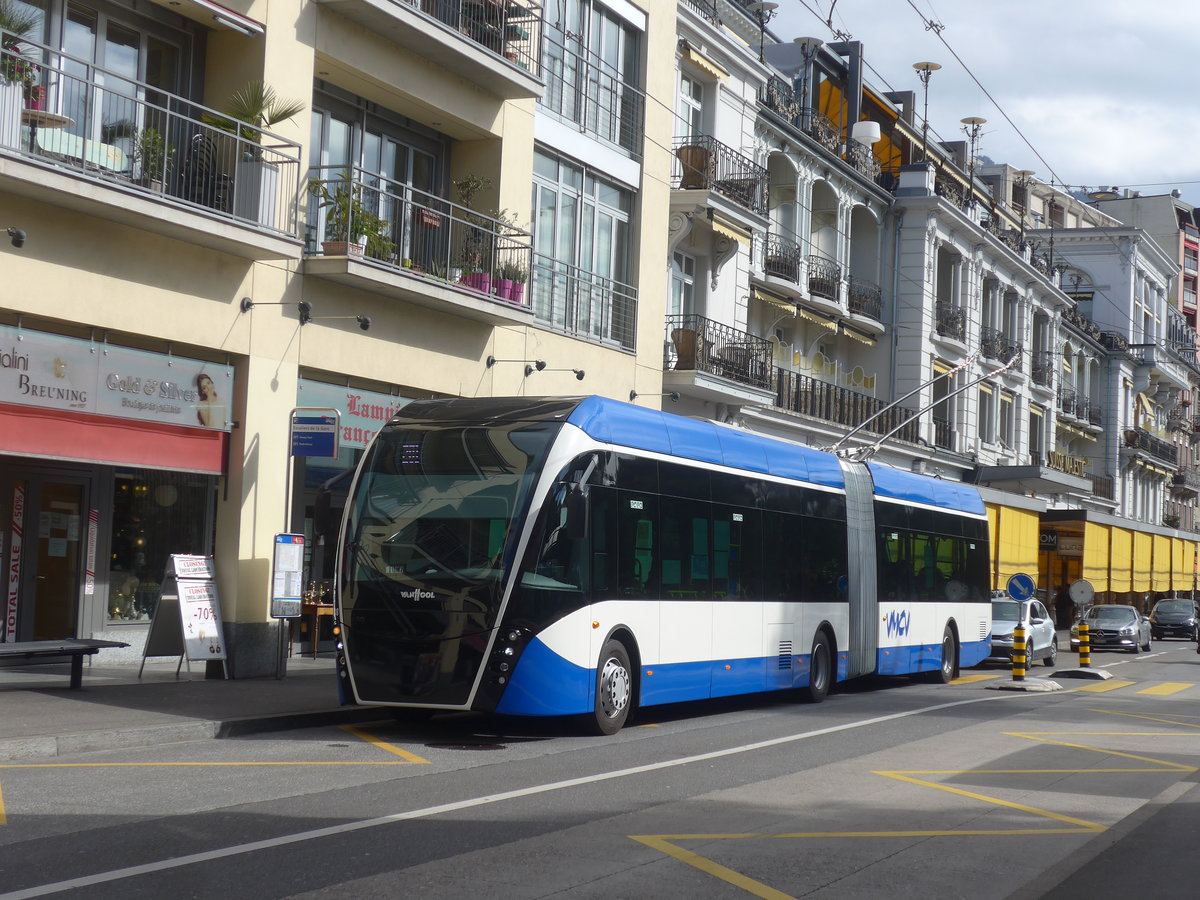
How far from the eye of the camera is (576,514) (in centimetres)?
1326

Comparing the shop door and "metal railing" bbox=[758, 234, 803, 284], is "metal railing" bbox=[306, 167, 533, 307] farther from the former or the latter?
"metal railing" bbox=[758, 234, 803, 284]

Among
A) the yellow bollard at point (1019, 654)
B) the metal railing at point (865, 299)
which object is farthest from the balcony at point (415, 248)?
the metal railing at point (865, 299)

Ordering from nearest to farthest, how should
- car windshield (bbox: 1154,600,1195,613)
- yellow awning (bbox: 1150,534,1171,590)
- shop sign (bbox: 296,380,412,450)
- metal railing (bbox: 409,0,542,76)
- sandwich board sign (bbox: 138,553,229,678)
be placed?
sandwich board sign (bbox: 138,553,229,678) → shop sign (bbox: 296,380,412,450) → metal railing (bbox: 409,0,542,76) → car windshield (bbox: 1154,600,1195,613) → yellow awning (bbox: 1150,534,1171,590)

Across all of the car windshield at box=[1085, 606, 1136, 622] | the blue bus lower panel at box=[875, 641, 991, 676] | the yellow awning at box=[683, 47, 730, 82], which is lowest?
the blue bus lower panel at box=[875, 641, 991, 676]

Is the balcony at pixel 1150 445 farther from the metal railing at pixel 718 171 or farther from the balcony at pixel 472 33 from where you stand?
the balcony at pixel 472 33

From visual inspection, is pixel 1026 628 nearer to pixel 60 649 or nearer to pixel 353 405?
pixel 353 405

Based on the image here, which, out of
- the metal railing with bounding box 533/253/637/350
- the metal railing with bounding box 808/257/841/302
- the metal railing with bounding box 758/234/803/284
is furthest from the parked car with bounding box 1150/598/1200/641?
the metal railing with bounding box 533/253/637/350

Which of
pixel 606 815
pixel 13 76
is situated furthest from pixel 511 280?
pixel 606 815

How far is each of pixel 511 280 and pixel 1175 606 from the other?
38318 mm

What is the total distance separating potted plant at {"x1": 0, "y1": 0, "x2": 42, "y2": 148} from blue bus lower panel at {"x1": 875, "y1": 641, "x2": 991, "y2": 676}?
13.4m

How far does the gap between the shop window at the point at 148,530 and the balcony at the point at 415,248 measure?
3182mm

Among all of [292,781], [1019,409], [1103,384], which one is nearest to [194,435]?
[292,781]

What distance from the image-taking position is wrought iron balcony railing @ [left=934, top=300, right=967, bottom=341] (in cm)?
4416

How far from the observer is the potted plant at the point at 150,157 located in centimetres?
1608
